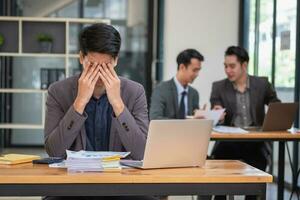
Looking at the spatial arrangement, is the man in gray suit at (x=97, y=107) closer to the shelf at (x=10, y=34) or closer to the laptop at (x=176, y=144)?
the laptop at (x=176, y=144)

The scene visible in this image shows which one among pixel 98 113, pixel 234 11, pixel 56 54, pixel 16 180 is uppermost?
pixel 234 11

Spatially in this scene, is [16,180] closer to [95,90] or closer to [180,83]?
[95,90]

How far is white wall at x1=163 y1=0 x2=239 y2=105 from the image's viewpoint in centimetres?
691

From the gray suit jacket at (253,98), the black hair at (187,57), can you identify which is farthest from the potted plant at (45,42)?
the gray suit jacket at (253,98)

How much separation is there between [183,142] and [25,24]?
514cm

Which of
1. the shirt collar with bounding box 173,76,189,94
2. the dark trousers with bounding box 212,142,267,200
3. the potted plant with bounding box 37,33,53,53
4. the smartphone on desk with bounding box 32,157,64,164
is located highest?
the potted plant with bounding box 37,33,53,53

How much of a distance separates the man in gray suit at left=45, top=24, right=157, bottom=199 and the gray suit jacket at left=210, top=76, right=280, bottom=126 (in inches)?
71.1

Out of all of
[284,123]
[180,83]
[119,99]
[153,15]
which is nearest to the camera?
[119,99]

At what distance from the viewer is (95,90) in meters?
2.48

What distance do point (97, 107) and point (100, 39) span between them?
1.05ft

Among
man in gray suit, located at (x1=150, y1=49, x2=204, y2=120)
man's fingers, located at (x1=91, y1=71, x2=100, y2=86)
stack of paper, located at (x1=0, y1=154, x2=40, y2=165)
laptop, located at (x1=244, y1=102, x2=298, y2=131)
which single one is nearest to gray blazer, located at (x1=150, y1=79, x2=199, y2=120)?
man in gray suit, located at (x1=150, y1=49, x2=204, y2=120)

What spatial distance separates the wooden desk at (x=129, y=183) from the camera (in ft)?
6.14

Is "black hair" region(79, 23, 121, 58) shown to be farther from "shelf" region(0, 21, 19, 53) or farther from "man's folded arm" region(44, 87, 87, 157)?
"shelf" region(0, 21, 19, 53)

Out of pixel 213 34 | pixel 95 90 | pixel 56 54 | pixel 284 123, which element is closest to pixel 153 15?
pixel 213 34
